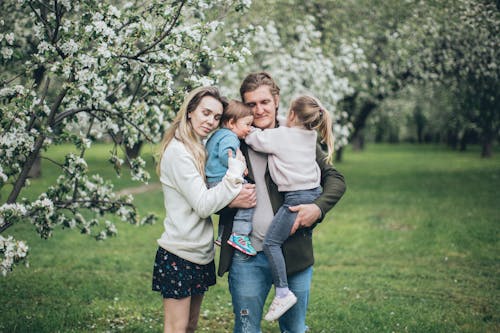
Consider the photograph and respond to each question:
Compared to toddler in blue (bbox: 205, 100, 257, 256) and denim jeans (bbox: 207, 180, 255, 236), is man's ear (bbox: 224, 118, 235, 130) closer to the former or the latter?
toddler in blue (bbox: 205, 100, 257, 256)

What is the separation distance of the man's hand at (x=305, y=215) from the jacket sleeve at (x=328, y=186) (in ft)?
0.21

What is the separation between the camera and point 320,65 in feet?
39.8

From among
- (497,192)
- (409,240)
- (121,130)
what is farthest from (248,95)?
(497,192)

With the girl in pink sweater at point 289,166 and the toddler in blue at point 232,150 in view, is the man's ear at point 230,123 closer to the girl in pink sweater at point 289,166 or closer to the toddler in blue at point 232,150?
the toddler in blue at point 232,150

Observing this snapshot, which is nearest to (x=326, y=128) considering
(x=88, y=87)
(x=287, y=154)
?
(x=287, y=154)

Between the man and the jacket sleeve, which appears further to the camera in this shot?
the jacket sleeve

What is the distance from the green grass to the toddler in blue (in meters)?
2.85

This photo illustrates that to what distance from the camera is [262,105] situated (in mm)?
4012

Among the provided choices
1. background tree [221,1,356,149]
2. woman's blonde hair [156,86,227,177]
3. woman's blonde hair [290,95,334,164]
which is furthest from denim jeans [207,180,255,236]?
background tree [221,1,356,149]

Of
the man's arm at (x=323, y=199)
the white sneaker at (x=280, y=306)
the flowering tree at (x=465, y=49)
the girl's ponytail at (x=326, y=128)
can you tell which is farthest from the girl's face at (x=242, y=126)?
the flowering tree at (x=465, y=49)

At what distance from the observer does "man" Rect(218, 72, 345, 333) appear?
3.81 metres

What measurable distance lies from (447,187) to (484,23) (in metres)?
6.95

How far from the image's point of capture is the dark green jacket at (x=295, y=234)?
3861 mm

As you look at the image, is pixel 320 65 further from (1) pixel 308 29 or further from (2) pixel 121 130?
(2) pixel 121 130
